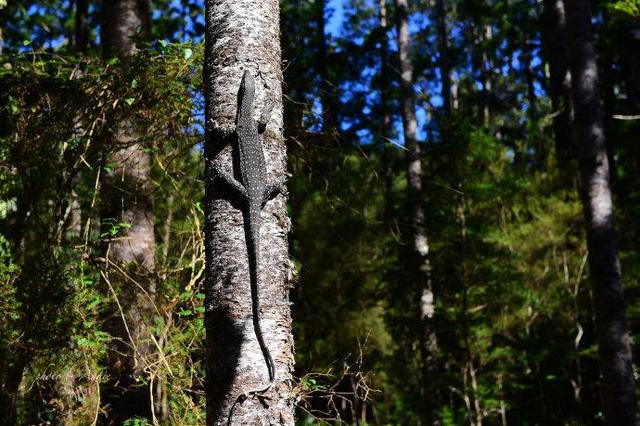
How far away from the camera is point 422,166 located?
10.4m

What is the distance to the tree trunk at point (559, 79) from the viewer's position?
14.1 m

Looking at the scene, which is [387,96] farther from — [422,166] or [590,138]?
[590,138]

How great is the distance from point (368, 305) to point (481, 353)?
6.89 feet

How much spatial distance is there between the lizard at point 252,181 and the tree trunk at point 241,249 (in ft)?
0.06

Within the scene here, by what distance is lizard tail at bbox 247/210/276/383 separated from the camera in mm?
2109

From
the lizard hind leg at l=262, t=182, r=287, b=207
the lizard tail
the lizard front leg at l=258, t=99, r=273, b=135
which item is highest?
the lizard front leg at l=258, t=99, r=273, b=135

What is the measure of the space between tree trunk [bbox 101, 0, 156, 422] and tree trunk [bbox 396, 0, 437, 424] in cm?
494

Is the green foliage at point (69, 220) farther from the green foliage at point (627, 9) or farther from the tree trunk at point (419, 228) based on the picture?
the tree trunk at point (419, 228)

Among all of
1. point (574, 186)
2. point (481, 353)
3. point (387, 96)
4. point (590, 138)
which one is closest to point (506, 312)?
point (481, 353)

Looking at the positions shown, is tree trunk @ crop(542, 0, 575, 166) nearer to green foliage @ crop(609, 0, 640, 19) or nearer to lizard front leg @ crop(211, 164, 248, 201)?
green foliage @ crop(609, 0, 640, 19)

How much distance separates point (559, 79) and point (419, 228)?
8.50 m

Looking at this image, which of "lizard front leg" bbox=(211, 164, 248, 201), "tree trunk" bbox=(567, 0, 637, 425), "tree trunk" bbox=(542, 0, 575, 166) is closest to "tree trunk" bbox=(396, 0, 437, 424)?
"tree trunk" bbox=(567, 0, 637, 425)

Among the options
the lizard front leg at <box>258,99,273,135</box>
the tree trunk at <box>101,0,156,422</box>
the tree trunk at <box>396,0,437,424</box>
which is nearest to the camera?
the lizard front leg at <box>258,99,273,135</box>

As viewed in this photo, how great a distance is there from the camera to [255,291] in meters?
2.16
